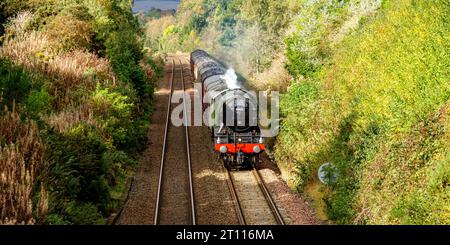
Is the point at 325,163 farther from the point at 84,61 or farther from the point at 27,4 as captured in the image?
the point at 27,4

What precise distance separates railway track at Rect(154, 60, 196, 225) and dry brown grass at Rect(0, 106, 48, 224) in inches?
220

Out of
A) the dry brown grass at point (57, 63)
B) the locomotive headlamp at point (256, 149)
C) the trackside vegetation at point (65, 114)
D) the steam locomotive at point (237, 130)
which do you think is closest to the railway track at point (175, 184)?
the trackside vegetation at point (65, 114)

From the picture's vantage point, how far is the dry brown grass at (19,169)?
962 cm

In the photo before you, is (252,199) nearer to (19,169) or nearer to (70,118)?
(70,118)

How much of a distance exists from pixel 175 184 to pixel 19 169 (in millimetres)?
10076

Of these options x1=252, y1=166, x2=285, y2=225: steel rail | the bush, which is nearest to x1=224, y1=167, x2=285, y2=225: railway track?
x1=252, y1=166, x2=285, y2=225: steel rail

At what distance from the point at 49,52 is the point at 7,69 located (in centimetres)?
887

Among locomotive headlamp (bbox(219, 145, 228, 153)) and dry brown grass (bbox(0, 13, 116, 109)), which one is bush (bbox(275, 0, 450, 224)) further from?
dry brown grass (bbox(0, 13, 116, 109))

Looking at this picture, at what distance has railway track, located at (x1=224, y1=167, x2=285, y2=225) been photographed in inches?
644

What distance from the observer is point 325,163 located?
1884 cm

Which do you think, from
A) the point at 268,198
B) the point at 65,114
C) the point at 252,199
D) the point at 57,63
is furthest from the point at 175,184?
the point at 57,63

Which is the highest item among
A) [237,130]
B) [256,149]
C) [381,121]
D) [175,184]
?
[381,121]

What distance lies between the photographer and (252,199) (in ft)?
60.4

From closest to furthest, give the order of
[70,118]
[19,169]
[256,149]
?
[19,169] → [70,118] → [256,149]
